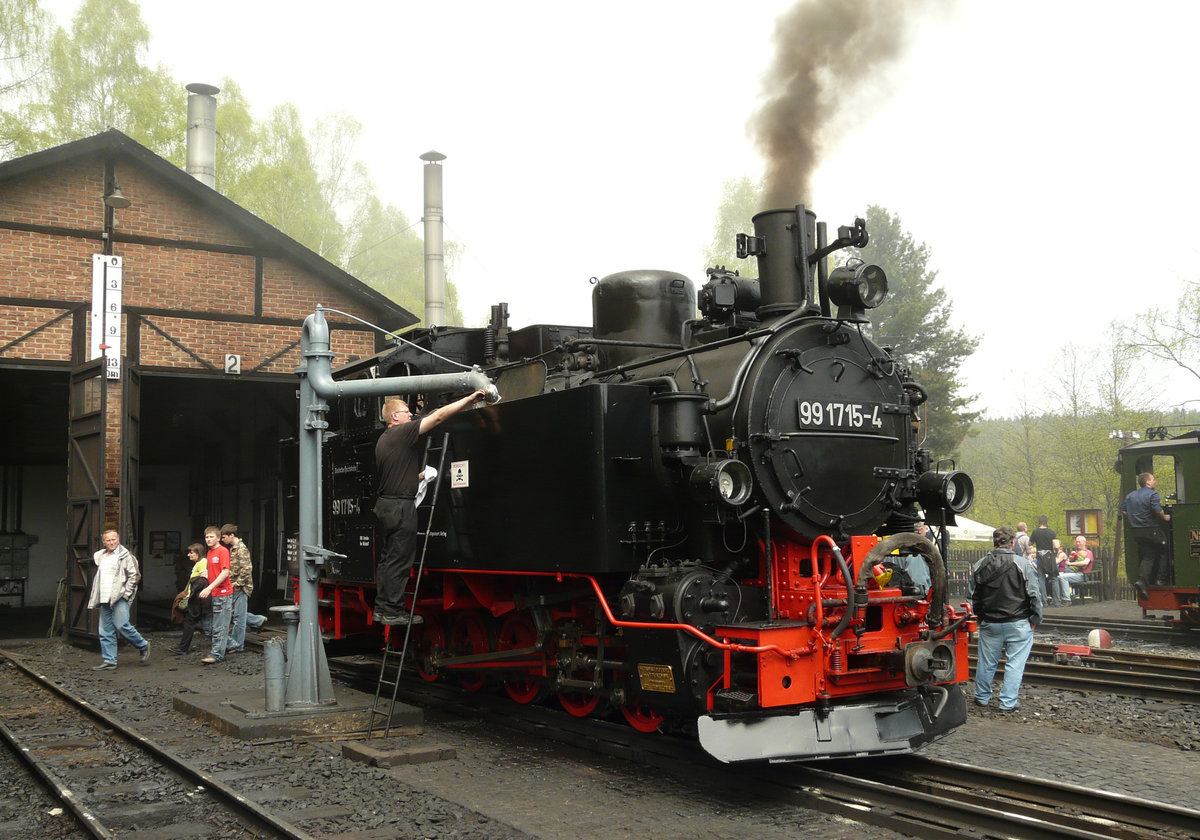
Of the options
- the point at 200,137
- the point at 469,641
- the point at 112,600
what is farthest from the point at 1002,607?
the point at 200,137

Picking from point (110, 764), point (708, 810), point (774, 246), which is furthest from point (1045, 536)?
point (110, 764)

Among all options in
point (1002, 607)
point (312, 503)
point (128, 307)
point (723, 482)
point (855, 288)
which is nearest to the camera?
point (723, 482)

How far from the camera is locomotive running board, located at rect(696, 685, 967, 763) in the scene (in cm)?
544

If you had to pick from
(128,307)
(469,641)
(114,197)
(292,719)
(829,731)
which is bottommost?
(292,719)

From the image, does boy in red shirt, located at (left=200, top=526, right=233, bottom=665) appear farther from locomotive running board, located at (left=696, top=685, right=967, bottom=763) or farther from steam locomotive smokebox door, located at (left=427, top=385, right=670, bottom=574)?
locomotive running board, located at (left=696, top=685, right=967, bottom=763)

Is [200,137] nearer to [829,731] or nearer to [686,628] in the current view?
[686,628]

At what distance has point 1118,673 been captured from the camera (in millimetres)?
9820

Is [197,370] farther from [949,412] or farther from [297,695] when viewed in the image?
[949,412]

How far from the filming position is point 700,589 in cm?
588

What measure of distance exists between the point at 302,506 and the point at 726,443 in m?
3.40

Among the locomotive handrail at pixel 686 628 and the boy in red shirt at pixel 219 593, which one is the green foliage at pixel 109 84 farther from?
the locomotive handrail at pixel 686 628

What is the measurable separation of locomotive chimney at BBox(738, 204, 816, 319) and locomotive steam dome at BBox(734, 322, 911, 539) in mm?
327

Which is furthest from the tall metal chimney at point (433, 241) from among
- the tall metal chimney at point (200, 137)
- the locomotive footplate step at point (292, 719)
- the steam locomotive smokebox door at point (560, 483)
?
the steam locomotive smokebox door at point (560, 483)

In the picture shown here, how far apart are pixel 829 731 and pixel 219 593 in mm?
8528
